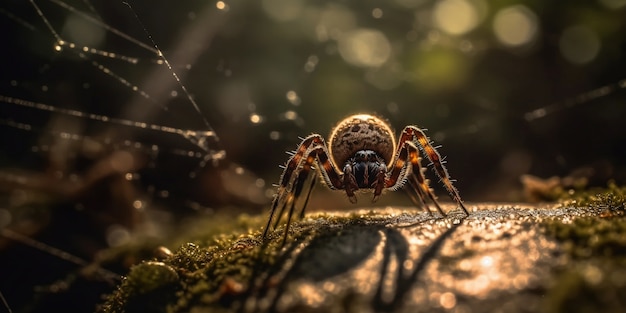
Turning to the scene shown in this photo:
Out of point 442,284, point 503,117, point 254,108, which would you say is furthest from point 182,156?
point 442,284

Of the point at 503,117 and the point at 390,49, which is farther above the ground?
the point at 390,49

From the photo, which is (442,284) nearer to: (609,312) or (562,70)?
(609,312)

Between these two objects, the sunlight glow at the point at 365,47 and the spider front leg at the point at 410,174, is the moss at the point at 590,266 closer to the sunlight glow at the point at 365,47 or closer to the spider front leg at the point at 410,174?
the spider front leg at the point at 410,174

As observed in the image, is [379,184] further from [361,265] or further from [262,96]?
[262,96]

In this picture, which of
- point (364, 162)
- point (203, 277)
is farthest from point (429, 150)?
point (203, 277)

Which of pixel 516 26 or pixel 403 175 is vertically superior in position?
pixel 516 26
